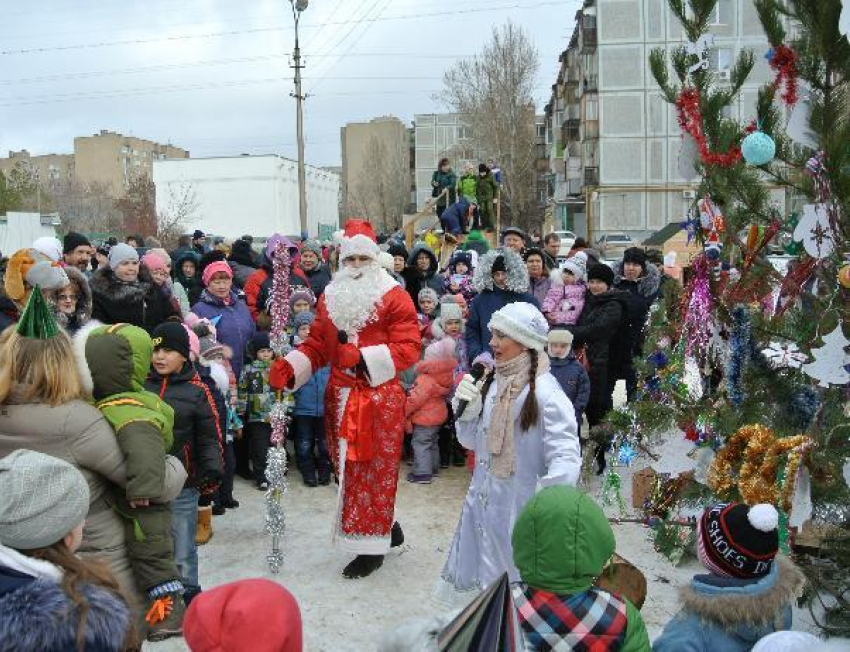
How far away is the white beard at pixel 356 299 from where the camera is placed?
5.29 meters

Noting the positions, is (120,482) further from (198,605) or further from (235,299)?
(235,299)

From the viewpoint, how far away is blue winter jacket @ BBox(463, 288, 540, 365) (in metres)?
6.79

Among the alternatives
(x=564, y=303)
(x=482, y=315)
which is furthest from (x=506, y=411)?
(x=564, y=303)

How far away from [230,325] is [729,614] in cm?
529

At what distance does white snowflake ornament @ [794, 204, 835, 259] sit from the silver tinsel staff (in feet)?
11.5

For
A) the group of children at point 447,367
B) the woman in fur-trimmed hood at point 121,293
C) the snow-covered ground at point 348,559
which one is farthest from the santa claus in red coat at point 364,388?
the group of children at point 447,367

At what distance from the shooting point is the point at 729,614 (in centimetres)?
247

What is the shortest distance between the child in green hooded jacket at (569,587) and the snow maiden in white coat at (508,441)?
146cm

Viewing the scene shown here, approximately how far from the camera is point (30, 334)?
3.17 meters

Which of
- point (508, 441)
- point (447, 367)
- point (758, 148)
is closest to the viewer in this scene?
point (758, 148)

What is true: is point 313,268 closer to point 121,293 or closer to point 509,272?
point 509,272

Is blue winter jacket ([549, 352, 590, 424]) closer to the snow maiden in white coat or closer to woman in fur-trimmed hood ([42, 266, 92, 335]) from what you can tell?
the snow maiden in white coat

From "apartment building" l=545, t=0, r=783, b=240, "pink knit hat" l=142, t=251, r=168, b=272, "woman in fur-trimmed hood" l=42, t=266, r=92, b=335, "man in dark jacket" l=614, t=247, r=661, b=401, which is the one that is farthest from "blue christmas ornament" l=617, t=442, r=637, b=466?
"apartment building" l=545, t=0, r=783, b=240

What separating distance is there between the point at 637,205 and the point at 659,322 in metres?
→ 44.3
